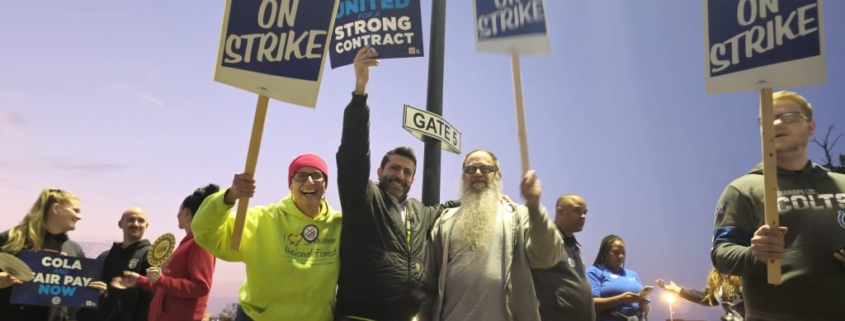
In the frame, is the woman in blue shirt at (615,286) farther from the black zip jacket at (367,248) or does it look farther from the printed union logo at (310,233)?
the printed union logo at (310,233)

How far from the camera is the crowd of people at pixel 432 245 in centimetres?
287

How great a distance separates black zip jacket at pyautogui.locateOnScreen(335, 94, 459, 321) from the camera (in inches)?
126

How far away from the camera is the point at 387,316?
3221 mm

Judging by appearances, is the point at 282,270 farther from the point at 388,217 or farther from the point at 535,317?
the point at 535,317

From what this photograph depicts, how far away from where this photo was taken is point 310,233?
335cm

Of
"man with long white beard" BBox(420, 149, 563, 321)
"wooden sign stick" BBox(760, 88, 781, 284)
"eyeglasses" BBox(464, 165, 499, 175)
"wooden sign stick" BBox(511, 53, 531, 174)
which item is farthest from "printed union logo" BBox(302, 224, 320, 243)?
"wooden sign stick" BBox(760, 88, 781, 284)

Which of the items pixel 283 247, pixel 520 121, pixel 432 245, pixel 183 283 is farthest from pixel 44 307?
pixel 520 121

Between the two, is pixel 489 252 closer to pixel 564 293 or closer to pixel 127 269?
pixel 564 293

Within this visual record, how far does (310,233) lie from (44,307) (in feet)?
9.44

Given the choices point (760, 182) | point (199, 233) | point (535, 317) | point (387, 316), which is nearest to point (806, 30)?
point (760, 182)

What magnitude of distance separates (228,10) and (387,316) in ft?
6.35

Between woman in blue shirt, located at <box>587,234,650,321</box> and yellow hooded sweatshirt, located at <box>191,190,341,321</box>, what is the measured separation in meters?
3.10

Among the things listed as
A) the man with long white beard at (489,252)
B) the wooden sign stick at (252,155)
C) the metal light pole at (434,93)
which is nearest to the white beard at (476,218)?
the man with long white beard at (489,252)

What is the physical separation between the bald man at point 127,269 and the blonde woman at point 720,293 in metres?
5.31
